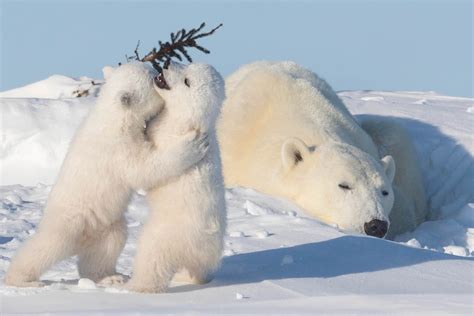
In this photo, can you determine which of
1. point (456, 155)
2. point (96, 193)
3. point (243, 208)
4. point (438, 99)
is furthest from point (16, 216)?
point (438, 99)

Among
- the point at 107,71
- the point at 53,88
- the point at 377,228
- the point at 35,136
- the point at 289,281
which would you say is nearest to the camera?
the point at 289,281

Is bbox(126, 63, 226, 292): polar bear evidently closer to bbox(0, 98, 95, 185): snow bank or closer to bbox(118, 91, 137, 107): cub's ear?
bbox(118, 91, 137, 107): cub's ear

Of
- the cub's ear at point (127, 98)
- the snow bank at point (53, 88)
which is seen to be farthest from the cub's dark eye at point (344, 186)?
the snow bank at point (53, 88)

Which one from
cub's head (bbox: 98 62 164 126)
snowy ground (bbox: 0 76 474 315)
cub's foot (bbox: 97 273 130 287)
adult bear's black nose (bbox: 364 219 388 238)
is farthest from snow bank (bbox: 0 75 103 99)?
cub's foot (bbox: 97 273 130 287)

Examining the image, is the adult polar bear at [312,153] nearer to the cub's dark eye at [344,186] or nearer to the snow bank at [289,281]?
the cub's dark eye at [344,186]

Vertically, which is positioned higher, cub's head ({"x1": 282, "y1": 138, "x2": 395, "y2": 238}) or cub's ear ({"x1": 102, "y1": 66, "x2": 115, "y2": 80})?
cub's ear ({"x1": 102, "y1": 66, "x2": 115, "y2": 80})

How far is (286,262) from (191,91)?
1.23 m

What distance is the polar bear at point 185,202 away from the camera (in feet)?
17.9

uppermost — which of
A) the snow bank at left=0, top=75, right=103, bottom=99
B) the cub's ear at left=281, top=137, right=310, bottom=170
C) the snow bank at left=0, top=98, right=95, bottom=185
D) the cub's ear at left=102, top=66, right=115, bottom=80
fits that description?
the cub's ear at left=102, top=66, right=115, bottom=80

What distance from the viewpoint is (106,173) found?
556cm

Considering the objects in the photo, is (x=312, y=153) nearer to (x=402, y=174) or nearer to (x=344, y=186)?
(x=344, y=186)

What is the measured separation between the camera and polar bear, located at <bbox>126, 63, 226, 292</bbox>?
547 cm

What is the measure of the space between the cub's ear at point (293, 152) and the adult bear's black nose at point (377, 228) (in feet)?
3.51

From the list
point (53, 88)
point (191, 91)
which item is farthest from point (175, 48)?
point (53, 88)
